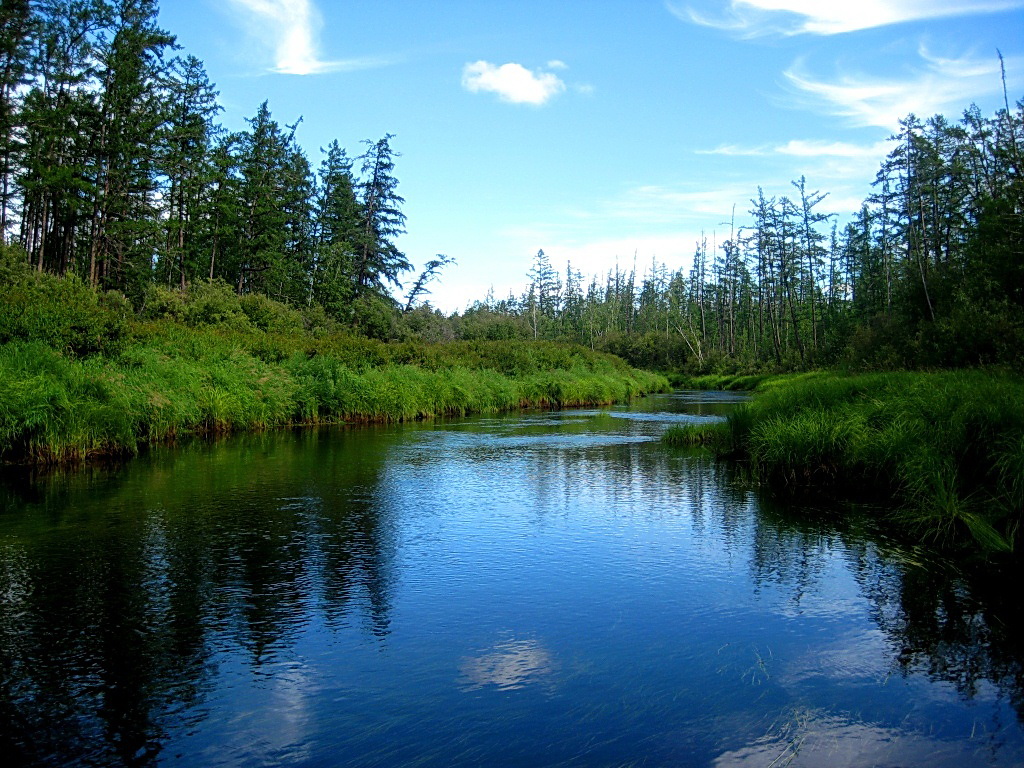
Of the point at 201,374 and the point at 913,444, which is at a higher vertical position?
the point at 201,374

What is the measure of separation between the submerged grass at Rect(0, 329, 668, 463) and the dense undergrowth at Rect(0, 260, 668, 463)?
0.03m

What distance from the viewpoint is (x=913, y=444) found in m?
8.53

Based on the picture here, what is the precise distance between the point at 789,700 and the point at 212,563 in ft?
16.1

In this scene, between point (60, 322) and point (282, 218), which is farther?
point (282, 218)

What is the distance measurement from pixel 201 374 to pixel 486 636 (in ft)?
45.5

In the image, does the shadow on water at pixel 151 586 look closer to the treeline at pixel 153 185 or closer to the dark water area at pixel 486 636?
the dark water area at pixel 486 636

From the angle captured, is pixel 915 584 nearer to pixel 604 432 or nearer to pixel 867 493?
pixel 867 493

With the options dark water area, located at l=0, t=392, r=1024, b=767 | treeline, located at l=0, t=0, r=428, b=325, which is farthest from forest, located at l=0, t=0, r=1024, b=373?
dark water area, located at l=0, t=392, r=1024, b=767

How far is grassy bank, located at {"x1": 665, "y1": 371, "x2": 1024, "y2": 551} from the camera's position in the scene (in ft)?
23.4

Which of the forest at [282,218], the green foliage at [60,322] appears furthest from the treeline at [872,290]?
the green foliage at [60,322]

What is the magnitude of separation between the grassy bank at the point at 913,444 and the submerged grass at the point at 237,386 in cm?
1110

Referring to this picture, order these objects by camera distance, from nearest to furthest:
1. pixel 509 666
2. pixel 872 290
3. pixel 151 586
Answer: pixel 509 666
pixel 151 586
pixel 872 290

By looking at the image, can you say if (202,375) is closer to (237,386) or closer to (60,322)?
(237,386)

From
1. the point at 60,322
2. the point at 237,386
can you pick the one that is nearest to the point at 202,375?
the point at 237,386
